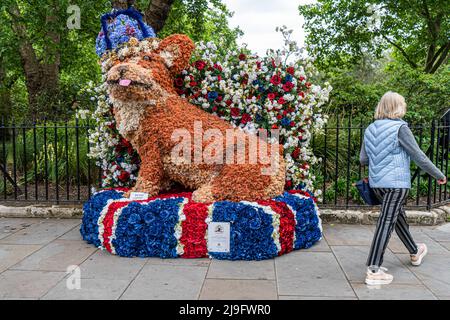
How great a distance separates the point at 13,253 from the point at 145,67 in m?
2.57

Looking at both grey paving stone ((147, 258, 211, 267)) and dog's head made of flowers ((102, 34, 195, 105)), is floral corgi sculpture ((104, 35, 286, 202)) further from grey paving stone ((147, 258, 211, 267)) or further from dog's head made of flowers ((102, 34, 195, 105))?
grey paving stone ((147, 258, 211, 267))

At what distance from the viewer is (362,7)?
40.5 feet

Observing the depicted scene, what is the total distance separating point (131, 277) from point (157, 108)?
1964 mm

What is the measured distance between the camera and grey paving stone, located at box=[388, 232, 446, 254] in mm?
5016

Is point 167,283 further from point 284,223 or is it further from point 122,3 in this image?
point 122,3

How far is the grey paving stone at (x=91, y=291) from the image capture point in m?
3.69

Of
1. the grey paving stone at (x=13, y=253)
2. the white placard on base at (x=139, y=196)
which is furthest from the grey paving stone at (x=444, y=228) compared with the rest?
the grey paving stone at (x=13, y=253)

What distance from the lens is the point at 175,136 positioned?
507 cm

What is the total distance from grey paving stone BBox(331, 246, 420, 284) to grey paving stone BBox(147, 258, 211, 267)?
1.42 m

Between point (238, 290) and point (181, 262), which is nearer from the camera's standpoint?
point (238, 290)

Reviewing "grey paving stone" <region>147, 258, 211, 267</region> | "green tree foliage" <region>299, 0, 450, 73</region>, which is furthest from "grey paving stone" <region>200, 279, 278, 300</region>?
"green tree foliage" <region>299, 0, 450, 73</region>

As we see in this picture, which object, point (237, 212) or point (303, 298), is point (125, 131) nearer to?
point (237, 212)

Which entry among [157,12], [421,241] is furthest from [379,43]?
[421,241]
